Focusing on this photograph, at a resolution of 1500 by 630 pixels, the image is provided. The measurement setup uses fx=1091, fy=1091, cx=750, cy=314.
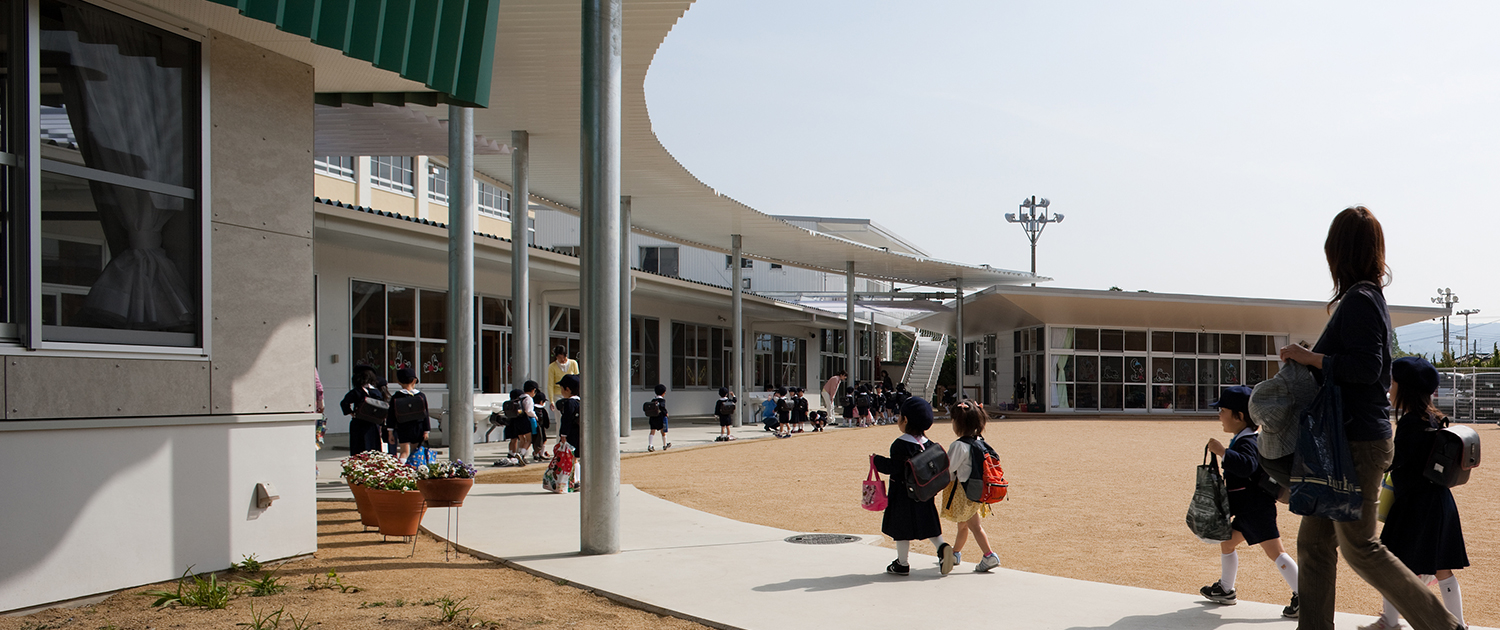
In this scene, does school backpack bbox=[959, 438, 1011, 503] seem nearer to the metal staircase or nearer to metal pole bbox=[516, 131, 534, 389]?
metal pole bbox=[516, 131, 534, 389]

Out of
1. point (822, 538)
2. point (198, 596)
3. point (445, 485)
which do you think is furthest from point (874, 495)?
point (198, 596)

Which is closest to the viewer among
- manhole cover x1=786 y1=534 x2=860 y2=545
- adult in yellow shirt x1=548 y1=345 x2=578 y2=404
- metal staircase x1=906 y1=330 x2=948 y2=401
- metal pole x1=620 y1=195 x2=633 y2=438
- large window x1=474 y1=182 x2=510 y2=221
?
manhole cover x1=786 y1=534 x2=860 y2=545

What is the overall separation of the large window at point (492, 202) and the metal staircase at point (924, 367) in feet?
59.4

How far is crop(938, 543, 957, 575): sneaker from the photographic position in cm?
621

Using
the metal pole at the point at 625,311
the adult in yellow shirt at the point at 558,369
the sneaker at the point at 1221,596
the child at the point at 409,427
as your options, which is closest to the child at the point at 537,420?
the adult in yellow shirt at the point at 558,369

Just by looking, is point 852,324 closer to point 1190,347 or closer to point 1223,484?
point 1190,347

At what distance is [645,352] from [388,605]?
2241 centimetres

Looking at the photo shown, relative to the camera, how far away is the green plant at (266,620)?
15.8ft

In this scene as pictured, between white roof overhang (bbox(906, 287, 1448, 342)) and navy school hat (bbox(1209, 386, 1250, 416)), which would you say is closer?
navy school hat (bbox(1209, 386, 1250, 416))

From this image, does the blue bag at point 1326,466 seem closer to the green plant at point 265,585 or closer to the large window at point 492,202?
the green plant at point 265,585

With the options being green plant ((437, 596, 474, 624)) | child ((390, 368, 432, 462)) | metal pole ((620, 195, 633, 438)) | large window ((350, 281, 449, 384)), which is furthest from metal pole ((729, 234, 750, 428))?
green plant ((437, 596, 474, 624))

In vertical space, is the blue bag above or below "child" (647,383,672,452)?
above

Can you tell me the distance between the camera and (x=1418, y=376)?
15.1ft

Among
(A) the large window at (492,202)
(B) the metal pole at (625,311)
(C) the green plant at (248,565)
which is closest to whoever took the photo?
(C) the green plant at (248,565)
